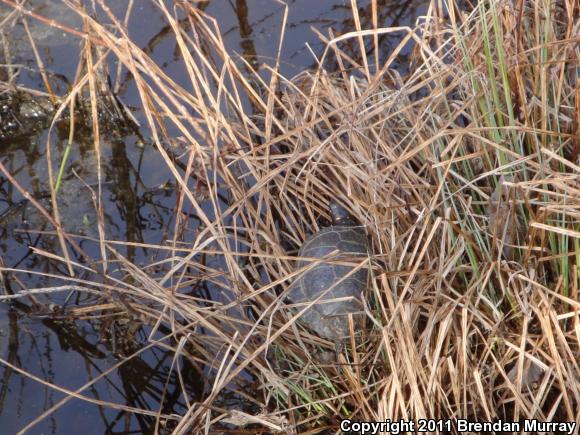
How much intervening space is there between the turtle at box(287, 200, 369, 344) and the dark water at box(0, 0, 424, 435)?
37cm

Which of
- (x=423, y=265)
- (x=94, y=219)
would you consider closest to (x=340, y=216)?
(x=423, y=265)

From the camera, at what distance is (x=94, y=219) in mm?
2527

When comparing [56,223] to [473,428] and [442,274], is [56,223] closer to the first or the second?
[442,274]

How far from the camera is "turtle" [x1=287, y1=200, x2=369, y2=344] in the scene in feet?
6.77

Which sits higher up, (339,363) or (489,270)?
(489,270)

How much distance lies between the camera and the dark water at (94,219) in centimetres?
211

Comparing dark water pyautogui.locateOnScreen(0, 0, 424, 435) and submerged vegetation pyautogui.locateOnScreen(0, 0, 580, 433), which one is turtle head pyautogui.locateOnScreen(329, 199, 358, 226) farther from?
dark water pyautogui.locateOnScreen(0, 0, 424, 435)

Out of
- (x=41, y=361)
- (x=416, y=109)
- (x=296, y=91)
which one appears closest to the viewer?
(x=41, y=361)

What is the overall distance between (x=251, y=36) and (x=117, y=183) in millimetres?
829

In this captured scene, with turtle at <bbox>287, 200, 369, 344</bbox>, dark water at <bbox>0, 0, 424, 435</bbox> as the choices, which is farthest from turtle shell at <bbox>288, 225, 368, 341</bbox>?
dark water at <bbox>0, 0, 424, 435</bbox>

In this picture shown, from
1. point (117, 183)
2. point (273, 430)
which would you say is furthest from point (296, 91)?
point (273, 430)

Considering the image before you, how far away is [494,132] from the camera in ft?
6.04

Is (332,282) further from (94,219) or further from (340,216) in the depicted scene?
(94,219)

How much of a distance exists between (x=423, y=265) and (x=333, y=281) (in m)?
A: 0.27
